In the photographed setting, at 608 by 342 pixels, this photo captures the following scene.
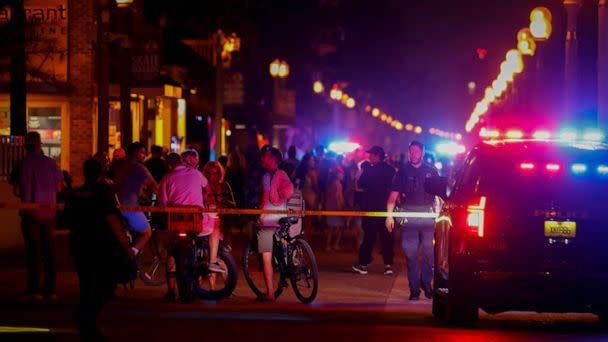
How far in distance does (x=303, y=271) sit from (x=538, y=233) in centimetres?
402

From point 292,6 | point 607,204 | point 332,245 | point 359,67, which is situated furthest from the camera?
point 359,67

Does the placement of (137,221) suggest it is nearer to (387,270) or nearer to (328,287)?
(328,287)

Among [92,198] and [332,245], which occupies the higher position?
[92,198]

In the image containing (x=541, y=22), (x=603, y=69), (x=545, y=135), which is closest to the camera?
(x=603, y=69)

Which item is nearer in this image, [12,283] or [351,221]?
[12,283]

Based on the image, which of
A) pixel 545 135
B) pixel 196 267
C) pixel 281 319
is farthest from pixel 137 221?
pixel 545 135

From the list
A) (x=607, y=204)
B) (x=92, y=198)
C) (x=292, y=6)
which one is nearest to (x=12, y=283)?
(x=92, y=198)

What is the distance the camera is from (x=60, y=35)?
28594 mm

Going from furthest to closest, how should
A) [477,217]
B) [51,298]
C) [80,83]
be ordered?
[80,83] → [51,298] → [477,217]

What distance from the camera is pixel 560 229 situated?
36.1 ft

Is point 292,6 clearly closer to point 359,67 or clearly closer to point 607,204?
point 359,67

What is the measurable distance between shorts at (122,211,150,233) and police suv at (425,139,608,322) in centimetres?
505

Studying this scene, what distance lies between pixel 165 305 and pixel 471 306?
4.08 meters

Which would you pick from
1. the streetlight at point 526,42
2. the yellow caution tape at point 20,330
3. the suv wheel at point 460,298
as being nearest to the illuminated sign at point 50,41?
the streetlight at point 526,42
